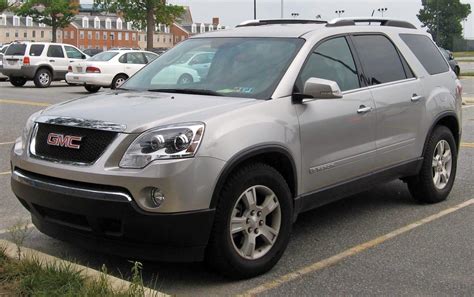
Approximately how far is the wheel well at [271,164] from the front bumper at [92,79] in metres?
17.6

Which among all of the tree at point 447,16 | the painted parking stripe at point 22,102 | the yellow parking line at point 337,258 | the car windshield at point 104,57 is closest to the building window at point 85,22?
the tree at point 447,16

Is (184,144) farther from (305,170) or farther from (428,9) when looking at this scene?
(428,9)

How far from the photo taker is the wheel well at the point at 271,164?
390cm

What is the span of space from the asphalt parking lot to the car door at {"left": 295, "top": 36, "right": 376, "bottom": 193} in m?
0.57

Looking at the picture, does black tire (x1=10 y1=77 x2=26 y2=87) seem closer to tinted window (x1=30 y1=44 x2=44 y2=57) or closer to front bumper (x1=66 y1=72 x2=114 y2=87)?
tinted window (x1=30 y1=44 x2=44 y2=57)

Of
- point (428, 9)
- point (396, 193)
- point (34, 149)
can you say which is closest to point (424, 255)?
point (396, 193)

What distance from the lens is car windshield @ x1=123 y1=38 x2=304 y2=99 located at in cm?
470

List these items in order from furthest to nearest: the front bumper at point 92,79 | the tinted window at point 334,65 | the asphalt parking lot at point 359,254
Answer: the front bumper at point 92,79, the tinted window at point 334,65, the asphalt parking lot at point 359,254

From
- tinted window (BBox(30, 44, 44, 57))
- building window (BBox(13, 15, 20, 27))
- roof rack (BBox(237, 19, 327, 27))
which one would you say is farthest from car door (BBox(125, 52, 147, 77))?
building window (BBox(13, 15, 20, 27))

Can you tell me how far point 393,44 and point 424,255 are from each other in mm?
2217

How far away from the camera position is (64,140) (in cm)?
408

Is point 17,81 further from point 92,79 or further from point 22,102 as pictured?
point 22,102

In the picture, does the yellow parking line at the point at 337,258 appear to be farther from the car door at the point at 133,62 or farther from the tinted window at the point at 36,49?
the tinted window at the point at 36,49

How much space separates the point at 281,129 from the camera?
4.38 metres
